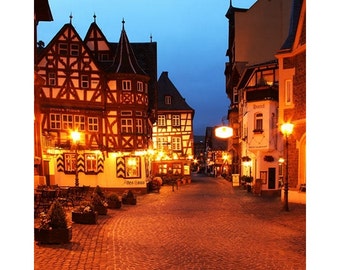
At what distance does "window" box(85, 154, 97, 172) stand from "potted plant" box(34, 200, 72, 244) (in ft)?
77.6

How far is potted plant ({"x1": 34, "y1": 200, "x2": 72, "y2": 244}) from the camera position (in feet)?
35.9

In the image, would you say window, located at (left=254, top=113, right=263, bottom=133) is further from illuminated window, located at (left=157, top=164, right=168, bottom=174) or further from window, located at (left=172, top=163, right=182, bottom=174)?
illuminated window, located at (left=157, top=164, right=168, bottom=174)

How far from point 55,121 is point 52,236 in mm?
23941

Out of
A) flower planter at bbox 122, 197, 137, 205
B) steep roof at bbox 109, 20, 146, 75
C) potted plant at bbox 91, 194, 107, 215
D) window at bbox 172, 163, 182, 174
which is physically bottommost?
window at bbox 172, 163, 182, 174

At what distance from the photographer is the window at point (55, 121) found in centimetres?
3397

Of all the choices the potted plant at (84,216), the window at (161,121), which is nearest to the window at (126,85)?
the potted plant at (84,216)

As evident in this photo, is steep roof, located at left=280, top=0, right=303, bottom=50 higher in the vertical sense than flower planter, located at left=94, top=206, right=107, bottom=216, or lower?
higher

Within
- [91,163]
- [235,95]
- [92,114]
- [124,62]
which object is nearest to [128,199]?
[91,163]

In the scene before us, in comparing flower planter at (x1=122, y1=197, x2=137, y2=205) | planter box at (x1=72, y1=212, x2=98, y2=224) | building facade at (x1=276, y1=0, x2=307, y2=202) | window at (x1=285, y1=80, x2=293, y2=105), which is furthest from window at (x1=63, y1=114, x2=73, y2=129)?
planter box at (x1=72, y1=212, x2=98, y2=224)

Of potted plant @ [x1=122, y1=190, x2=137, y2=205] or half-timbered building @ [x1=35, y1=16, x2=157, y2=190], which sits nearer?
potted plant @ [x1=122, y1=190, x2=137, y2=205]

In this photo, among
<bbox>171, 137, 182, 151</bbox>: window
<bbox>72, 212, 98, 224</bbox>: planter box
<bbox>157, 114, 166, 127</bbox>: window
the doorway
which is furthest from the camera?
<bbox>157, 114, 166, 127</bbox>: window

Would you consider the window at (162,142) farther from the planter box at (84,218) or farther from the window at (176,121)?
the planter box at (84,218)
